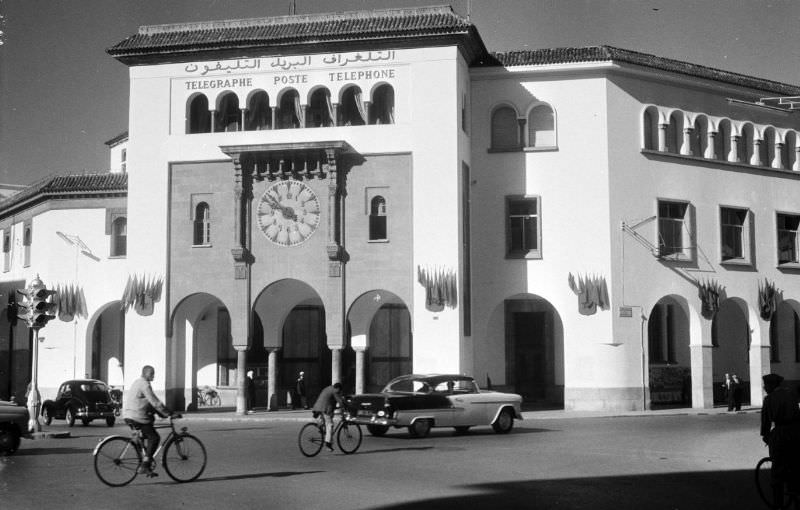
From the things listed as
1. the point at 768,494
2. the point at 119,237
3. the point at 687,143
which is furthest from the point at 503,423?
the point at 119,237

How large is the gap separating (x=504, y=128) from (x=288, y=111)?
7.39m

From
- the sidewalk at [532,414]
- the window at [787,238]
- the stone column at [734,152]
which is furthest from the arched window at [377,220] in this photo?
the window at [787,238]

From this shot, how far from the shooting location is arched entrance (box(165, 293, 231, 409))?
1405 inches

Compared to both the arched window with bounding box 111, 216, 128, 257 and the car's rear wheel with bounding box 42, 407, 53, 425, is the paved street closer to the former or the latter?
the car's rear wheel with bounding box 42, 407, 53, 425

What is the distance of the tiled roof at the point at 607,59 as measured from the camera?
35.7 meters

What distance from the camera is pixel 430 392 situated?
81.4ft

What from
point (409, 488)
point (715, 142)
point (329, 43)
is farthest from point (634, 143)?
point (409, 488)

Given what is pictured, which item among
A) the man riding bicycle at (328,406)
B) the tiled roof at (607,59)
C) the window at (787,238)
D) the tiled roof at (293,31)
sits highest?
the tiled roof at (293,31)

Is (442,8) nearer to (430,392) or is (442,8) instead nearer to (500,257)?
(500,257)

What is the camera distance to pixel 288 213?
114ft

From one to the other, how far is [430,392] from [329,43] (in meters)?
14.6

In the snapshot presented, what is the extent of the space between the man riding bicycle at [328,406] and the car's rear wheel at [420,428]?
186 inches

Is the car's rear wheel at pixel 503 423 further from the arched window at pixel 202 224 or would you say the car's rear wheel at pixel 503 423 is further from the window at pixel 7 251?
the window at pixel 7 251

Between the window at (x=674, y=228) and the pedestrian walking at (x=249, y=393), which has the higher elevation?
the window at (x=674, y=228)
